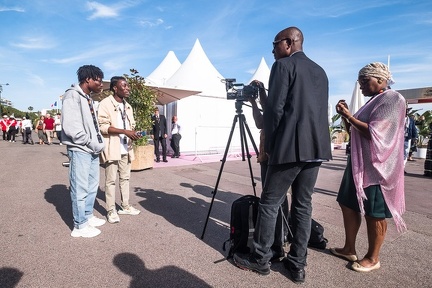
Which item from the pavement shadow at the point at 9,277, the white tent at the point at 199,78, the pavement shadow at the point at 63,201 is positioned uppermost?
the white tent at the point at 199,78

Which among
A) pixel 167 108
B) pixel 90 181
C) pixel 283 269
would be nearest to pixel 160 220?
pixel 90 181

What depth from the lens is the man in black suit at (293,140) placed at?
6.78 ft

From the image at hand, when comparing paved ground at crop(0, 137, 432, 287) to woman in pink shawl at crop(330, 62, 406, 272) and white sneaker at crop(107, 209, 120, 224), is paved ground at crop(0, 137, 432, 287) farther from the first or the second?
woman in pink shawl at crop(330, 62, 406, 272)

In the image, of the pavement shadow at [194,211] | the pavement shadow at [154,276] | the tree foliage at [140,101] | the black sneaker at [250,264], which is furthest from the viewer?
the tree foliage at [140,101]

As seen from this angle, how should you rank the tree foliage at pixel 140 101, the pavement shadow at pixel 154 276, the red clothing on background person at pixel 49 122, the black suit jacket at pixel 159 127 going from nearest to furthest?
1. the pavement shadow at pixel 154 276
2. the tree foliage at pixel 140 101
3. the black suit jacket at pixel 159 127
4. the red clothing on background person at pixel 49 122

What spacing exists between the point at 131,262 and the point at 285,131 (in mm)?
1977

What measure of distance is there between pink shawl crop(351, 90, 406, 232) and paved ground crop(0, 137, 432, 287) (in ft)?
2.26

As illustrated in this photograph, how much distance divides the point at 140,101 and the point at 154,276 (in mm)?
6491

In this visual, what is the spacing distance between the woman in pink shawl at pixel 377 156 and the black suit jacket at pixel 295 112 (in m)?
0.47

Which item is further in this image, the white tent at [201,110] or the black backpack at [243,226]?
the white tent at [201,110]

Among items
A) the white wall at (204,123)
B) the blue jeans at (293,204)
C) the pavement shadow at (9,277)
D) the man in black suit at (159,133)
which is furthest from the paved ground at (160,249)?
the white wall at (204,123)

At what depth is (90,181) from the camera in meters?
3.34

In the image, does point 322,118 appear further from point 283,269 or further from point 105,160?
point 105,160

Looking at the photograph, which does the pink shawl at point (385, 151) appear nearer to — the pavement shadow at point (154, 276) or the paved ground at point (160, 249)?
the paved ground at point (160, 249)
